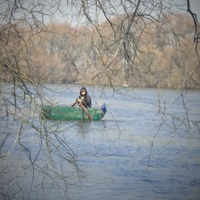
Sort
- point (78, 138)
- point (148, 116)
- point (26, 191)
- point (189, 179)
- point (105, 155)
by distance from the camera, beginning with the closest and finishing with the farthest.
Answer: point (26, 191)
point (189, 179)
point (105, 155)
point (78, 138)
point (148, 116)

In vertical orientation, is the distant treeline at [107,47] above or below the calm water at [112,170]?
above

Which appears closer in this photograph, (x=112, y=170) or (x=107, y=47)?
(x=107, y=47)

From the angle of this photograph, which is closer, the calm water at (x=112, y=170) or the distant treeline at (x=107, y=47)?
the distant treeline at (x=107, y=47)

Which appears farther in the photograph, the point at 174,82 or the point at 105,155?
the point at 105,155

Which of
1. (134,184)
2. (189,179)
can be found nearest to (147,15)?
(134,184)

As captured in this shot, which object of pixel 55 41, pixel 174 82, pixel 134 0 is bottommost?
pixel 174 82

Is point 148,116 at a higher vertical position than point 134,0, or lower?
lower

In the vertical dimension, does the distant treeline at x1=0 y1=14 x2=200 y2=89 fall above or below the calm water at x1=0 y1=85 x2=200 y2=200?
above

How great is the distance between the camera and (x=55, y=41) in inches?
182

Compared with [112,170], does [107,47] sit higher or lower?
higher

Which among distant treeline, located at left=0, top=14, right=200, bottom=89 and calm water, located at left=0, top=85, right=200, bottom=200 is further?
calm water, located at left=0, top=85, right=200, bottom=200

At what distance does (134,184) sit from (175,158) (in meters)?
3.35

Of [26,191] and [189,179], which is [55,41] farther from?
[189,179]

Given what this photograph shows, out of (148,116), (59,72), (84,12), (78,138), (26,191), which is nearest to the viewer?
(84,12)
